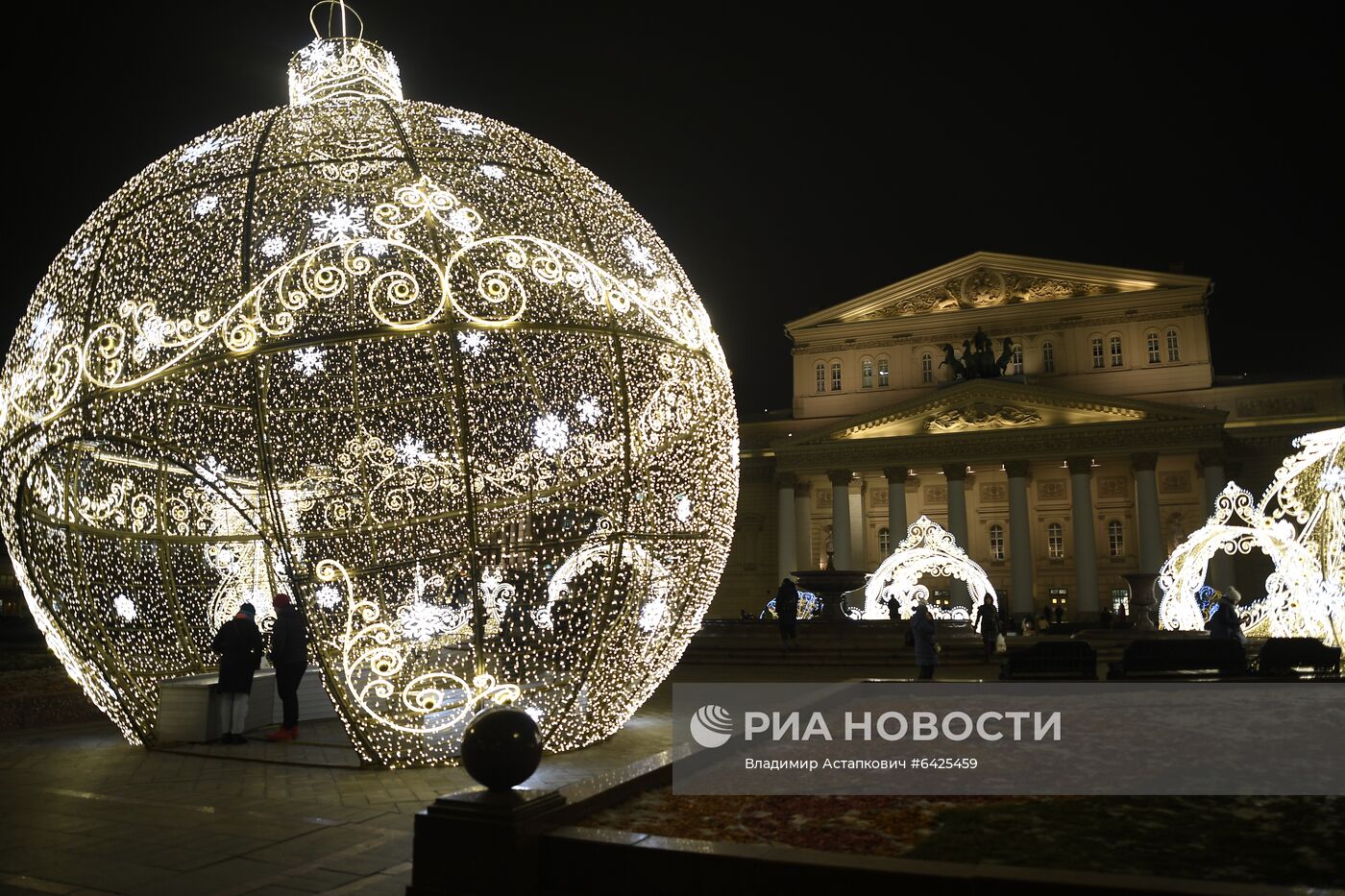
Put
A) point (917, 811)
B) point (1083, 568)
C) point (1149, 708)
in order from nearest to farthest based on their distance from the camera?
point (917, 811)
point (1149, 708)
point (1083, 568)

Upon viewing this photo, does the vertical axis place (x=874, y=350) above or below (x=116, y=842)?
above

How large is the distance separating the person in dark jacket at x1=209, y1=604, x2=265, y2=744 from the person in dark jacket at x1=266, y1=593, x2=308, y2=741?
195mm

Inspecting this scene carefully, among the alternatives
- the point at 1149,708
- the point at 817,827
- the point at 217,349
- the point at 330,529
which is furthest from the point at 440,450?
the point at 1149,708

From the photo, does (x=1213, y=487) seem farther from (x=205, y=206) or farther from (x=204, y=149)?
(x=205, y=206)

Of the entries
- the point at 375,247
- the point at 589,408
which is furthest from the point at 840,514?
the point at 375,247

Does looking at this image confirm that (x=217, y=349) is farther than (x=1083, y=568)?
No

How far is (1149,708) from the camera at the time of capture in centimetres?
1038

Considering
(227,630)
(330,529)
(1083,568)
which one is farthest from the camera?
(1083,568)

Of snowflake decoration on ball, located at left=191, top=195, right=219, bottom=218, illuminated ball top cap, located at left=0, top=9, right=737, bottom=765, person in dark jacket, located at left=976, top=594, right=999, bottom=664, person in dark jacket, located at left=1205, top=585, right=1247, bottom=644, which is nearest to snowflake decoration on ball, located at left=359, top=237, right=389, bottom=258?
illuminated ball top cap, located at left=0, top=9, right=737, bottom=765

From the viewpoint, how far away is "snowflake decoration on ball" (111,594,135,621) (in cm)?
795

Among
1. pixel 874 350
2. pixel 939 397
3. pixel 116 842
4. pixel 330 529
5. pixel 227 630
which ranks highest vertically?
pixel 874 350

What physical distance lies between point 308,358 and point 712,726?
4.69 m

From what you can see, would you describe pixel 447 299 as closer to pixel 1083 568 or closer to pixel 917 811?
pixel 917 811

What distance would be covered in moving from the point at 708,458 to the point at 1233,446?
4034 cm
